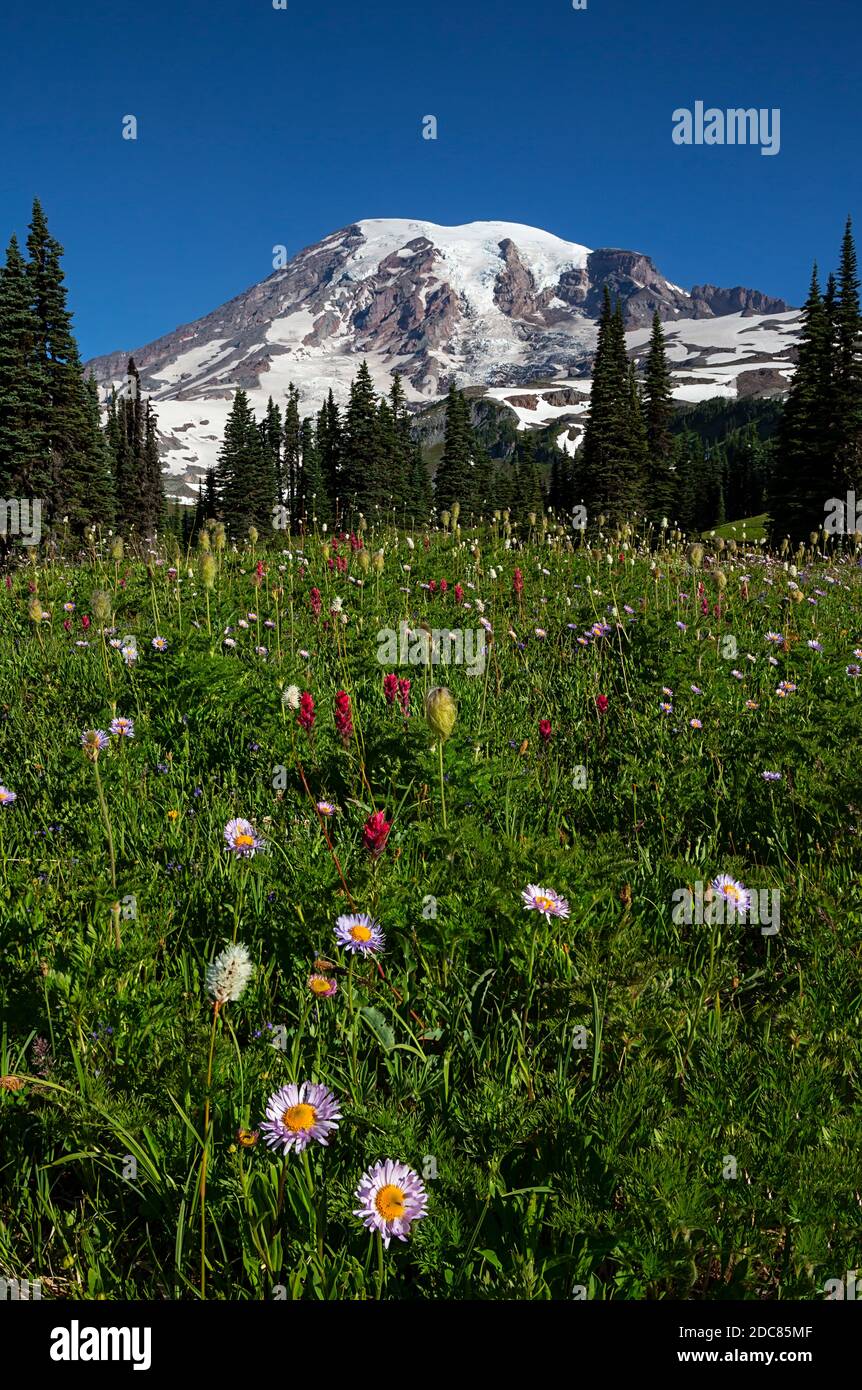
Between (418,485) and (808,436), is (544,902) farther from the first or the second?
(418,485)

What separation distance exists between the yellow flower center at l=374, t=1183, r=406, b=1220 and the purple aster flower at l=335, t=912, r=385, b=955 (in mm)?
691

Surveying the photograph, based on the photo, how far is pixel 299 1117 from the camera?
1703 millimetres

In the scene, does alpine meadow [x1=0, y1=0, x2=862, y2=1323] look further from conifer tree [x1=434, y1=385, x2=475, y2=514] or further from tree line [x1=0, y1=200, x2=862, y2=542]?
conifer tree [x1=434, y1=385, x2=475, y2=514]

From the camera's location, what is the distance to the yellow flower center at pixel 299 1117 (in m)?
1.68

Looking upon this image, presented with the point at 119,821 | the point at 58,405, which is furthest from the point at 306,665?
the point at 58,405

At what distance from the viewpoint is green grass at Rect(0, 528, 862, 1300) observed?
170 centimetres

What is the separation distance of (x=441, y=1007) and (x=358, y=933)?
43cm

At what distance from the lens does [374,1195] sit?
1.61m

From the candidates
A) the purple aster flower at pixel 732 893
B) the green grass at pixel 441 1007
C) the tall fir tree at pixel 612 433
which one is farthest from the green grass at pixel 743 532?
the purple aster flower at pixel 732 893

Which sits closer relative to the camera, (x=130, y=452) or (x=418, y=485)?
(x=130, y=452)

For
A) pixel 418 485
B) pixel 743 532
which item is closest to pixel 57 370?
pixel 743 532

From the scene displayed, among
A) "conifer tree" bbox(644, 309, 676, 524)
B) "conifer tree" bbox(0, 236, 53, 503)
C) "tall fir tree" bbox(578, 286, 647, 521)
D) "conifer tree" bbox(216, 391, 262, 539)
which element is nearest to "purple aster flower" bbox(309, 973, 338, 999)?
"conifer tree" bbox(0, 236, 53, 503)
